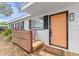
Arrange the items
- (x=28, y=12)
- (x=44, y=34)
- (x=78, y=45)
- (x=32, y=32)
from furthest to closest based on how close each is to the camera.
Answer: (x=28, y=12) < (x=44, y=34) < (x=32, y=32) < (x=78, y=45)

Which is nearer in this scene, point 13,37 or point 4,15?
point 4,15

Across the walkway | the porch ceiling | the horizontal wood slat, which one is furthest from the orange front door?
the walkway

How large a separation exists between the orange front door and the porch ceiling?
0.88ft

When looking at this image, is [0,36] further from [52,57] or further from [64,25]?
[64,25]

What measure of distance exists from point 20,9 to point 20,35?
99cm

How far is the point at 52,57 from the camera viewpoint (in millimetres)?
4270

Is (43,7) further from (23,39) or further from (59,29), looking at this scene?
(23,39)

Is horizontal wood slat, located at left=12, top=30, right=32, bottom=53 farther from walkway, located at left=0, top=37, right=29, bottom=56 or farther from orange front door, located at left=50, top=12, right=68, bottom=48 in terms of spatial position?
orange front door, located at left=50, top=12, right=68, bottom=48

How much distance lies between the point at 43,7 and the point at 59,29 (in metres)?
0.86

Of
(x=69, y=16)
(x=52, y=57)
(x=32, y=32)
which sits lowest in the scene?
(x=52, y=57)

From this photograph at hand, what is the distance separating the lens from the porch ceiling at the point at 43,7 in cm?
440

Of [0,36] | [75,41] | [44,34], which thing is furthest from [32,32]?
[75,41]

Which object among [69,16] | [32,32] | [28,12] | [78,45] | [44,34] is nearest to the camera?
[78,45]

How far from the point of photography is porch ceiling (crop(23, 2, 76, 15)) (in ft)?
14.4
